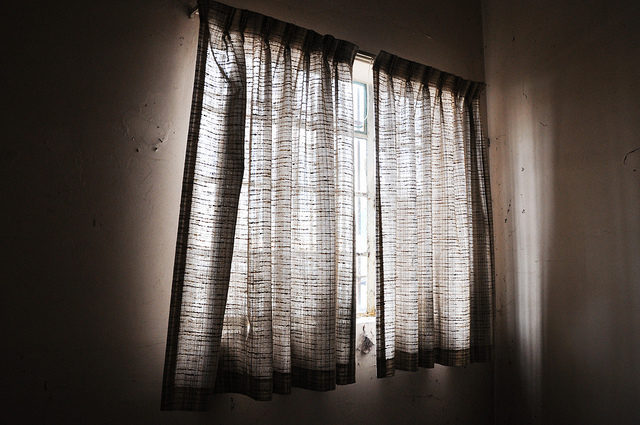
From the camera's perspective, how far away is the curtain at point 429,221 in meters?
1.82

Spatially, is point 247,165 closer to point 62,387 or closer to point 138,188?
point 138,188

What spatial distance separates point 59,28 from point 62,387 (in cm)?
97

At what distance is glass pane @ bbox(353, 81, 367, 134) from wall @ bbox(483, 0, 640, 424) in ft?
2.39

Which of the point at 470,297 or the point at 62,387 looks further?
the point at 470,297

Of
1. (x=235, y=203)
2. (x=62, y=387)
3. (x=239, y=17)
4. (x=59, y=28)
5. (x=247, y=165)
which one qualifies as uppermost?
(x=239, y=17)

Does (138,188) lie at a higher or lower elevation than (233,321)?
higher

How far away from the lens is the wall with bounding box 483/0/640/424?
1804 millimetres

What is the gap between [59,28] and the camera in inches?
49.8

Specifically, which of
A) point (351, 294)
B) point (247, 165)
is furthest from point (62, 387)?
point (351, 294)

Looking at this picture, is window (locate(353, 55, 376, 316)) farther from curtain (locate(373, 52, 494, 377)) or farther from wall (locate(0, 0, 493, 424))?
wall (locate(0, 0, 493, 424))

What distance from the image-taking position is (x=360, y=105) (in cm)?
210

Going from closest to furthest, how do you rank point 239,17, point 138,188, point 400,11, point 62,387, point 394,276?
point 62,387, point 138,188, point 239,17, point 394,276, point 400,11

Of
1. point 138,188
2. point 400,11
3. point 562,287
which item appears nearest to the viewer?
point 138,188

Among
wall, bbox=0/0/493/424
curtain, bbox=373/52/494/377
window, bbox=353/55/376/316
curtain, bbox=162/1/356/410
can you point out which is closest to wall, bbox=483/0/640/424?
curtain, bbox=373/52/494/377
